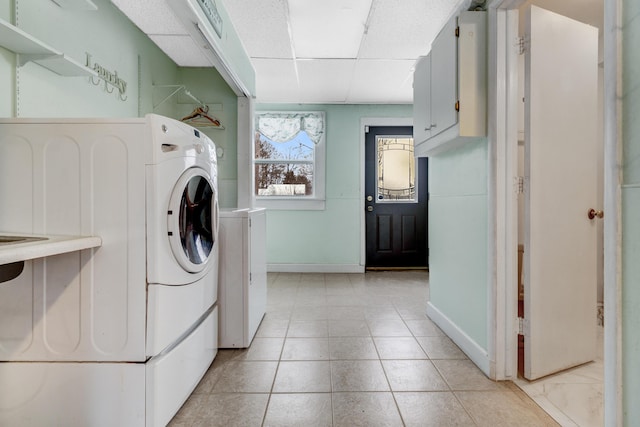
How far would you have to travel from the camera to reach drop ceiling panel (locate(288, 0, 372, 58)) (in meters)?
2.16

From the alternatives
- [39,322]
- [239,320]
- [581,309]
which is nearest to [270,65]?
[239,320]

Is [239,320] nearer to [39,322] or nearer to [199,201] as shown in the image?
[199,201]

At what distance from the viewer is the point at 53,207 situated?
117cm

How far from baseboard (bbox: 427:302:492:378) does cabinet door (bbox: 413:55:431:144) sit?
1.24 meters

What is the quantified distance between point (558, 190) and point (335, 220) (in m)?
2.83

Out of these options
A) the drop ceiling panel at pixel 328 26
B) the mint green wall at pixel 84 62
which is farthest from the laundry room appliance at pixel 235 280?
the drop ceiling panel at pixel 328 26

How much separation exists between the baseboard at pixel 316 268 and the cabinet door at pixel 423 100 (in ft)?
7.32

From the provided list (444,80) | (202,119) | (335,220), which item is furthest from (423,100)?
(335,220)

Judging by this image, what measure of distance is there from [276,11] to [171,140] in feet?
4.83

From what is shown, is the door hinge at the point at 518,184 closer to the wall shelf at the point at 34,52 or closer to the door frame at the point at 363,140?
the wall shelf at the point at 34,52

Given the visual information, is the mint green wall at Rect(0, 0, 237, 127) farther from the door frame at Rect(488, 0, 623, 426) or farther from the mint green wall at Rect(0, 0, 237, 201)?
the door frame at Rect(488, 0, 623, 426)

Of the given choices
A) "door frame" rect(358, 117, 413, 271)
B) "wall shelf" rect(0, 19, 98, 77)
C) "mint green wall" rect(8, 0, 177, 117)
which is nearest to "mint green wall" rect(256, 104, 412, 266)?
"door frame" rect(358, 117, 413, 271)

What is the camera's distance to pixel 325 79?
3.42 meters

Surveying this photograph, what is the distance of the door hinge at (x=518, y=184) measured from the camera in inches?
64.0
